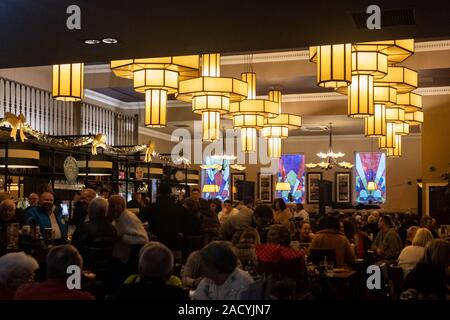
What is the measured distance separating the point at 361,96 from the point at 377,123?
159 cm

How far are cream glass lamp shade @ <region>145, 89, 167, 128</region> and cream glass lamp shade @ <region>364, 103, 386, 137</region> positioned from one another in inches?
108

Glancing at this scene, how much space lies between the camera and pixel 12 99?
38.8ft

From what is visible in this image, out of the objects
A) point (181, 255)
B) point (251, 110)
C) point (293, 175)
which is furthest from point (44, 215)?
point (293, 175)

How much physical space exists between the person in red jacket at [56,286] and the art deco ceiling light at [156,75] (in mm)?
3313

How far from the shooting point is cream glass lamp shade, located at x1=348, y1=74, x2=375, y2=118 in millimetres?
6664

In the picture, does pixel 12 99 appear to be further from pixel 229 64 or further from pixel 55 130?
pixel 229 64

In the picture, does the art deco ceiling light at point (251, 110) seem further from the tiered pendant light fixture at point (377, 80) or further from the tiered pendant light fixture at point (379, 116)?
the tiered pendant light fixture at point (379, 116)

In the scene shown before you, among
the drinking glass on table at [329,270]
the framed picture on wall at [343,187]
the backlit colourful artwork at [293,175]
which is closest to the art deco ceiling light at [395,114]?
the drinking glass on table at [329,270]

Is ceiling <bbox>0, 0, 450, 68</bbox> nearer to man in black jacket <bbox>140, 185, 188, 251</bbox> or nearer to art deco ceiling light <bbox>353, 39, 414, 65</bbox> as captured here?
art deco ceiling light <bbox>353, 39, 414, 65</bbox>

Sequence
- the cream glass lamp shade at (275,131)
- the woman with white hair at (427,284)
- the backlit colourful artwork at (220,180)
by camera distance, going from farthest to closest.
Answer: the backlit colourful artwork at (220,180) < the cream glass lamp shade at (275,131) < the woman with white hair at (427,284)

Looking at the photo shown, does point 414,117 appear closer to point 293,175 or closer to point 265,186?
point 293,175

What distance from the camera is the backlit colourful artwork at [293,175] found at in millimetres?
23609
